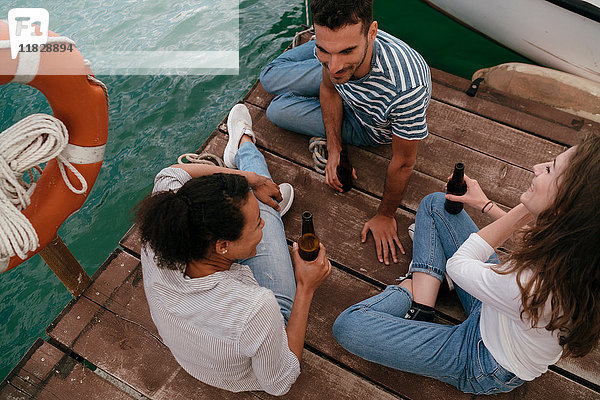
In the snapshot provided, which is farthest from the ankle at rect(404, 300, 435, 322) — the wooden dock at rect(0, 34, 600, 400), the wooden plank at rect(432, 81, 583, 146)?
the wooden plank at rect(432, 81, 583, 146)

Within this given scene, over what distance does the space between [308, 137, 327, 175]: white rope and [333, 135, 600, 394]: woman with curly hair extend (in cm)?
70

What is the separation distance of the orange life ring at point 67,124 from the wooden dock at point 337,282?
1.71 feet

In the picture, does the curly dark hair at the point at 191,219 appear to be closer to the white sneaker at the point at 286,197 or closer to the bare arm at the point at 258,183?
the bare arm at the point at 258,183

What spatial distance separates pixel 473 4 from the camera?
13.1 feet

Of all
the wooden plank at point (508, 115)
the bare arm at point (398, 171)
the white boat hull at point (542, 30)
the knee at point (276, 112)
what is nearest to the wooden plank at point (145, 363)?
the bare arm at point (398, 171)

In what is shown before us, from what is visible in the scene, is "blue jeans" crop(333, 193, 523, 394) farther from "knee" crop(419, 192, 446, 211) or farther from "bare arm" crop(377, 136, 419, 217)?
"bare arm" crop(377, 136, 419, 217)

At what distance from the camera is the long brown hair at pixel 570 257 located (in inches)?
53.1

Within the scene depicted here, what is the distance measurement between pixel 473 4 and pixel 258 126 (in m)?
2.32

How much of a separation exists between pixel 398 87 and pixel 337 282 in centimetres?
99

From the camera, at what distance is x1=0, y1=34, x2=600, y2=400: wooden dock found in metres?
2.07

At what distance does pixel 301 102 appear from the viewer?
111 inches

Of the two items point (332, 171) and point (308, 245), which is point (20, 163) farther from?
point (332, 171)

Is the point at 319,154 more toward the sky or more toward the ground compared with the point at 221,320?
more toward the ground

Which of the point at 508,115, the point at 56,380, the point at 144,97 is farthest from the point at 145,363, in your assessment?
the point at 144,97
